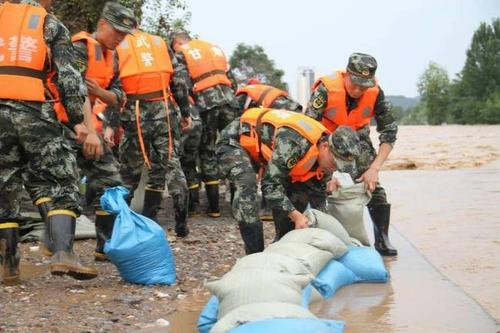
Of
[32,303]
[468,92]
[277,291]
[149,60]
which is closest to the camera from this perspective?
[277,291]

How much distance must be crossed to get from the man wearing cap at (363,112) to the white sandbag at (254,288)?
1.88m

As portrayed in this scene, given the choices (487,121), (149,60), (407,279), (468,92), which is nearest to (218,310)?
(407,279)

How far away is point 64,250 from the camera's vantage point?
4023mm

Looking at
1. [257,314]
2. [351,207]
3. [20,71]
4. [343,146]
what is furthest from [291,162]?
[257,314]

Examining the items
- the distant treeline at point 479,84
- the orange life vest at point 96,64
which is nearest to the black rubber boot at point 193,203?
the orange life vest at point 96,64

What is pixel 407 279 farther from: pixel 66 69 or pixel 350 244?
pixel 66 69

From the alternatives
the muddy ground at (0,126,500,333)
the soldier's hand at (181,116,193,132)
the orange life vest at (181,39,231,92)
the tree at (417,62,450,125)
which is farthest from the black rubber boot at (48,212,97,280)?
the tree at (417,62,450,125)

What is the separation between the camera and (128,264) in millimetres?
4281

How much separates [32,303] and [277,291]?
4.84ft

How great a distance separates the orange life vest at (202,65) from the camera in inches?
279

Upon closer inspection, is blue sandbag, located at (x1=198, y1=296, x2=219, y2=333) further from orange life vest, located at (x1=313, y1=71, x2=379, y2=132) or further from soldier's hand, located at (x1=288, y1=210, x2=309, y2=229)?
orange life vest, located at (x1=313, y1=71, x2=379, y2=132)

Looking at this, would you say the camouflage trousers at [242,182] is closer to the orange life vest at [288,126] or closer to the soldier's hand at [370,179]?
the orange life vest at [288,126]

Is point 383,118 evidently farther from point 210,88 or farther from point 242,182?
point 210,88

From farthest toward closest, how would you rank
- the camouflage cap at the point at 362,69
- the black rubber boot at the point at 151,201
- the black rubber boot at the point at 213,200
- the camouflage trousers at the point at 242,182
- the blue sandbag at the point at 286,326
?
the black rubber boot at the point at 213,200 → the black rubber boot at the point at 151,201 → the camouflage cap at the point at 362,69 → the camouflage trousers at the point at 242,182 → the blue sandbag at the point at 286,326
